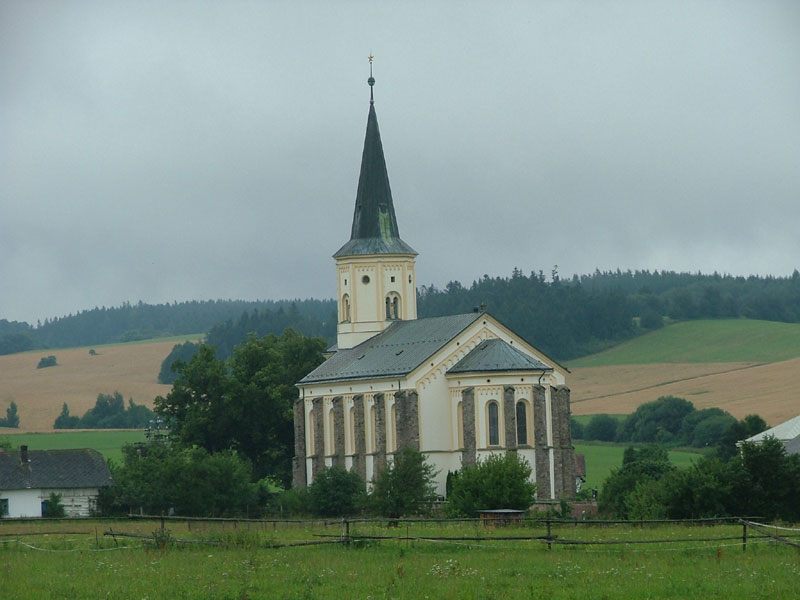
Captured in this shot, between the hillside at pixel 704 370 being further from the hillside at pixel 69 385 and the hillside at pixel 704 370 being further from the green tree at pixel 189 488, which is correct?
the green tree at pixel 189 488

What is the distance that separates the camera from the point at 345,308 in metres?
85.8

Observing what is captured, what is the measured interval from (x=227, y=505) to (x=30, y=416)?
252 feet

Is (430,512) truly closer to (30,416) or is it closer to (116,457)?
(116,457)

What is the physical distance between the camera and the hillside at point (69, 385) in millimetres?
148125

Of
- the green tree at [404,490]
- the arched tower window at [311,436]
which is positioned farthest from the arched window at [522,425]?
the arched tower window at [311,436]

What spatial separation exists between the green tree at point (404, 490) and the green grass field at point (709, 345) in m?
86.3

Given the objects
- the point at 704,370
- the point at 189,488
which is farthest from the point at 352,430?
the point at 704,370

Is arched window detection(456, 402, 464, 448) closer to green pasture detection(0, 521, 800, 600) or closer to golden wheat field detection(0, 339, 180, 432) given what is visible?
green pasture detection(0, 521, 800, 600)

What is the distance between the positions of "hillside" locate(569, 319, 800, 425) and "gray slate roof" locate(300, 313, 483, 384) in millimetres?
33442

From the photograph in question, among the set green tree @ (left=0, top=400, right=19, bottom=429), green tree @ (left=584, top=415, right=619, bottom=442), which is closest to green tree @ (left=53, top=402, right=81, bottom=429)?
green tree @ (left=0, top=400, right=19, bottom=429)

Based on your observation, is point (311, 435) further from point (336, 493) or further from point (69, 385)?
point (69, 385)

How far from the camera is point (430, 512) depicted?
6319 cm

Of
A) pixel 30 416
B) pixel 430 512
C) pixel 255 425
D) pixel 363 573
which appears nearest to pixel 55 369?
pixel 30 416

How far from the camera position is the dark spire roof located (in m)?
84.1
